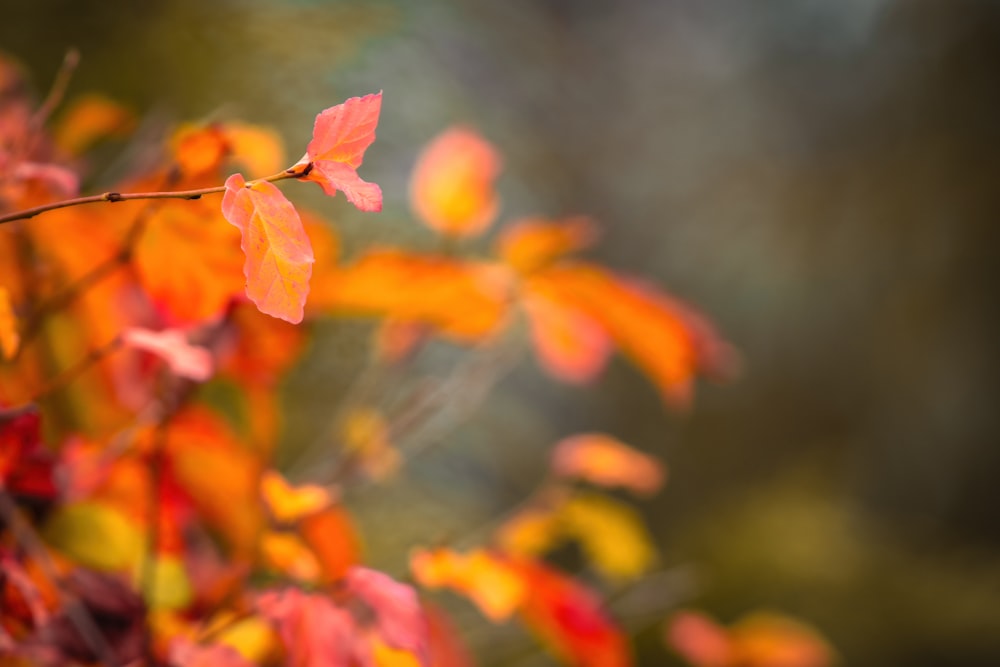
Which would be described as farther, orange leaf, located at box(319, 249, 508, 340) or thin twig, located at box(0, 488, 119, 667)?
orange leaf, located at box(319, 249, 508, 340)

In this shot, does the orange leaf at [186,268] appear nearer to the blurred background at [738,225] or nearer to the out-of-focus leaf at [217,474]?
the out-of-focus leaf at [217,474]

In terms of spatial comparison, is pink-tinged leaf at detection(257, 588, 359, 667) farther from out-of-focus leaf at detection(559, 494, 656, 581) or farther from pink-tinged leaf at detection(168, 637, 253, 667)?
out-of-focus leaf at detection(559, 494, 656, 581)

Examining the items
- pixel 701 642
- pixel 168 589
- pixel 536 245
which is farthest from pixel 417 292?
pixel 701 642

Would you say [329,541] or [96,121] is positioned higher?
[96,121]

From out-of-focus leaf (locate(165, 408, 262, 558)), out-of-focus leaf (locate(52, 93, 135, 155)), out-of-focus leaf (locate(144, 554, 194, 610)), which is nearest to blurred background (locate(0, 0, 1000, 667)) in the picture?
out-of-focus leaf (locate(52, 93, 135, 155))

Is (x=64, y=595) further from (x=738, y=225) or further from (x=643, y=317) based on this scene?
(x=738, y=225)
